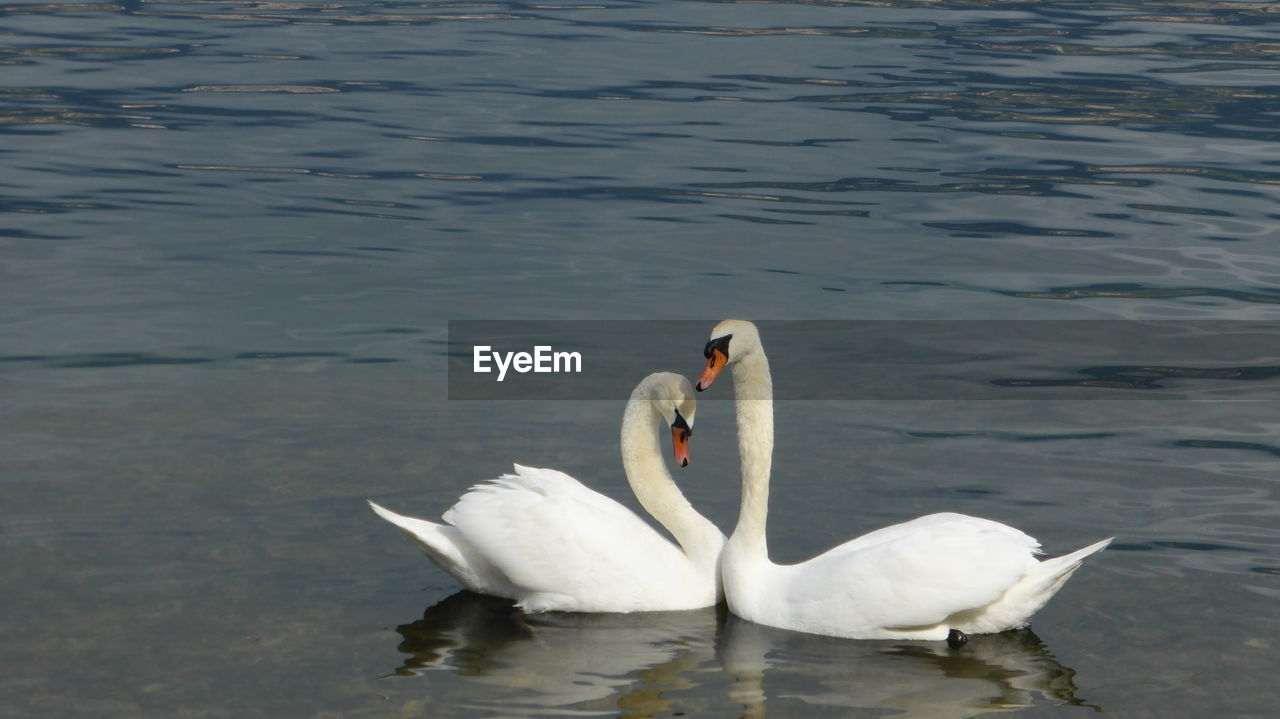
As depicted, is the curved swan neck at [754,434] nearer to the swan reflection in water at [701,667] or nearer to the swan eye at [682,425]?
the swan eye at [682,425]

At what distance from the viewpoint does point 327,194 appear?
819 inches

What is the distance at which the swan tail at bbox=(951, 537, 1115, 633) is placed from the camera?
337 inches

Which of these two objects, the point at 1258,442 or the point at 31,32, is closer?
the point at 1258,442

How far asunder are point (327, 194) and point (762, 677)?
13499mm

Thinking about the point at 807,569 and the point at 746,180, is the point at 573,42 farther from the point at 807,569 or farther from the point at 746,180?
the point at 807,569

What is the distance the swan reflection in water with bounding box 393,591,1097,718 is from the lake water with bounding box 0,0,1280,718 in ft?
0.08

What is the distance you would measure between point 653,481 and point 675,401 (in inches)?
18.9

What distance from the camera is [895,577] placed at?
8.66m

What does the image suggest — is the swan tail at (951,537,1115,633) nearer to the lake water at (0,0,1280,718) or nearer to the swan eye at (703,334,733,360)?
the lake water at (0,0,1280,718)

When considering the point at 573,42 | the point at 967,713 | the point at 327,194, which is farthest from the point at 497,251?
the point at 573,42
